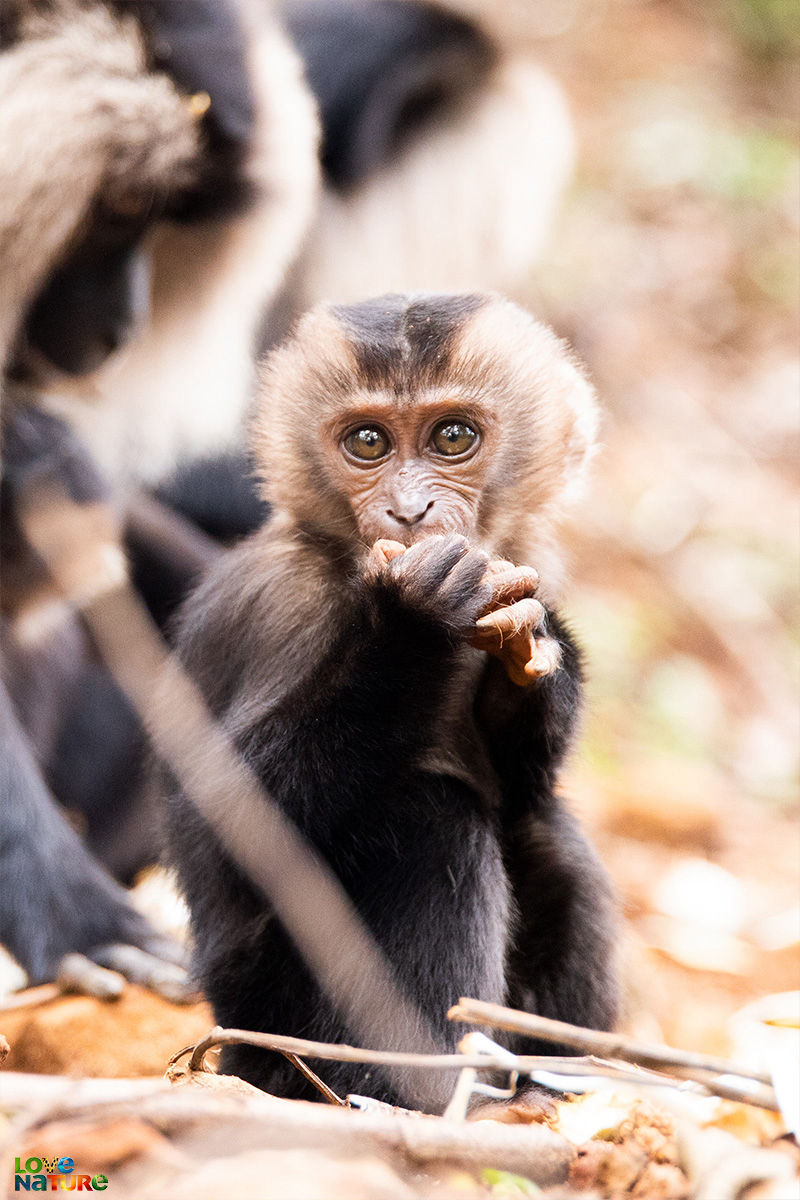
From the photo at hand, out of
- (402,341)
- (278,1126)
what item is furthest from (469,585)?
(278,1126)

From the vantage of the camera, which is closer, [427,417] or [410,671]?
[410,671]

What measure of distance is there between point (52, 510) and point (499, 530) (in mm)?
1588

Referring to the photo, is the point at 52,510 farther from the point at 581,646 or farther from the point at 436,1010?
the point at 436,1010

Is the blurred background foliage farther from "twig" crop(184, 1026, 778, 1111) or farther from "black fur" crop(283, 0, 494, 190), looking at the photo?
"twig" crop(184, 1026, 778, 1111)

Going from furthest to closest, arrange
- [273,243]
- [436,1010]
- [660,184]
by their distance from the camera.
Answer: [660,184], [273,243], [436,1010]

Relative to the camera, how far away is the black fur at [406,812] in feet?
7.85

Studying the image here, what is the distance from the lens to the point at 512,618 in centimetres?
232

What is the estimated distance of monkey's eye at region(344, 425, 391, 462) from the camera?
108 inches

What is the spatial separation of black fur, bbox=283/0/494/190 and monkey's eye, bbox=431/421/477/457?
3.76 m

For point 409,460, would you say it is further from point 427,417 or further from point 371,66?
point 371,66

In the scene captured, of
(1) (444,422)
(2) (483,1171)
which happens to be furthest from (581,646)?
(2) (483,1171)

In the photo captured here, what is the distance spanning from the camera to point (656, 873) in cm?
471

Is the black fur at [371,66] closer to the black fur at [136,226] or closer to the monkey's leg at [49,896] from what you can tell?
the black fur at [136,226]

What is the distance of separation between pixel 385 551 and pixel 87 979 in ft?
5.17
